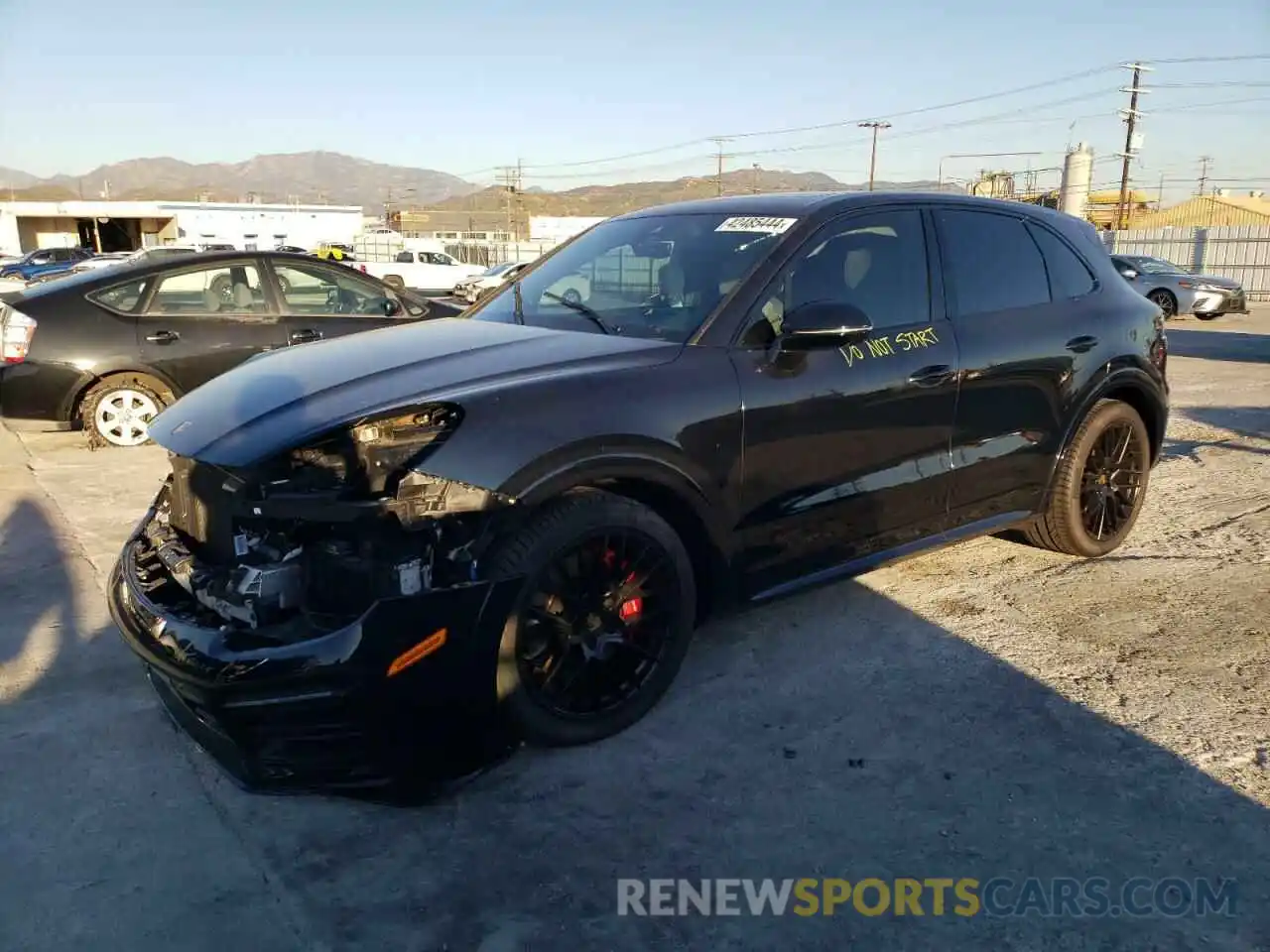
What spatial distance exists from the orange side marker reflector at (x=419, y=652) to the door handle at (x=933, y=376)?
7.10 feet

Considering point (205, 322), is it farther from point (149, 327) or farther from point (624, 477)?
point (624, 477)

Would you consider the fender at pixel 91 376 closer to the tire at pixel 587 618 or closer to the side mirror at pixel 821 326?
the tire at pixel 587 618

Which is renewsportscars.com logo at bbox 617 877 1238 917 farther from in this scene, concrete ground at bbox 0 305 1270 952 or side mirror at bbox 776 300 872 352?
side mirror at bbox 776 300 872 352

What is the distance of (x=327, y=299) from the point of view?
7742mm

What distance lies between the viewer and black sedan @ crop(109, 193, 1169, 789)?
2594 millimetres

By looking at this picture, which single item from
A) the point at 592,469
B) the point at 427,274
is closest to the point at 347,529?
the point at 592,469

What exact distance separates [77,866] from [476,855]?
3.48 feet

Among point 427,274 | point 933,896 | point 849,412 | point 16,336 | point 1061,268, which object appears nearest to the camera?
point 933,896

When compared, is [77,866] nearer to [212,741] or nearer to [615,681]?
[212,741]

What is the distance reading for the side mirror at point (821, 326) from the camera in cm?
322

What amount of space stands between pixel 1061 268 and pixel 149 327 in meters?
6.35

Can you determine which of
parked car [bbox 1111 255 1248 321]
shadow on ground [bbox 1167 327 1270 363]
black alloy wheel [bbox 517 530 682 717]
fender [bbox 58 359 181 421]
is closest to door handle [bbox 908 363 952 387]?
black alloy wheel [bbox 517 530 682 717]


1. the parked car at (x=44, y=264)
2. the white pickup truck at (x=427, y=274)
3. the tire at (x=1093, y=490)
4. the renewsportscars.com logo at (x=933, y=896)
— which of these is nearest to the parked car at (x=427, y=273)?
the white pickup truck at (x=427, y=274)

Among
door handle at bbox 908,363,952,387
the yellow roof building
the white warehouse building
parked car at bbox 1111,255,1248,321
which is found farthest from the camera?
the white warehouse building
